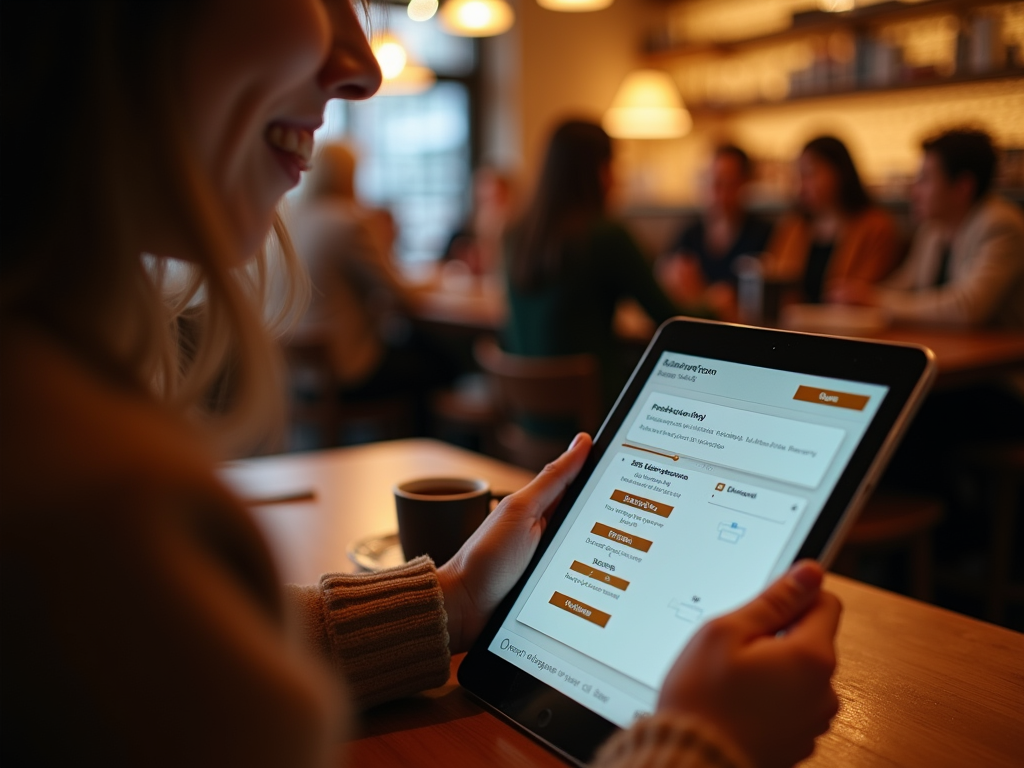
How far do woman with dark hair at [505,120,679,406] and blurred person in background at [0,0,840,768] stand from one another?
6.84 feet

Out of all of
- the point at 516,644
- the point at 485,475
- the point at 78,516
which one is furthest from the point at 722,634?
the point at 485,475

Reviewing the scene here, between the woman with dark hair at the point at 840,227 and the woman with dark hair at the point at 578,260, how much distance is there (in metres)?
1.33

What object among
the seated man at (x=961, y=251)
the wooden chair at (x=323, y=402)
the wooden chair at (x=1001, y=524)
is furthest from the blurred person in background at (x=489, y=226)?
the wooden chair at (x=1001, y=524)

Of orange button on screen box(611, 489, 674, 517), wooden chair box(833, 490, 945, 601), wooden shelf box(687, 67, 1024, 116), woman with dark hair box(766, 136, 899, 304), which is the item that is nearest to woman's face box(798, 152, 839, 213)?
woman with dark hair box(766, 136, 899, 304)

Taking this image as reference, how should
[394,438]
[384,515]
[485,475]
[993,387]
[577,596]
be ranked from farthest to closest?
[394,438] < [993,387] < [485,475] < [384,515] < [577,596]

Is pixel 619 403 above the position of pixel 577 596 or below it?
above

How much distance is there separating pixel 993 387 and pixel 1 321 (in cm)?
265

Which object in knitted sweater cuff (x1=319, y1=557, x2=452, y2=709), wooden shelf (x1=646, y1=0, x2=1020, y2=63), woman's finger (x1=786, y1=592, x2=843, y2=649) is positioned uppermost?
wooden shelf (x1=646, y1=0, x2=1020, y2=63)

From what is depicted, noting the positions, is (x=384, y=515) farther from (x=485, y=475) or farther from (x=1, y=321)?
(x=1, y=321)

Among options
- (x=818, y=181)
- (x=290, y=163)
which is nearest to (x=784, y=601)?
(x=290, y=163)

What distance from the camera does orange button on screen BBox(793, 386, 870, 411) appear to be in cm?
56

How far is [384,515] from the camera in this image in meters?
1.10

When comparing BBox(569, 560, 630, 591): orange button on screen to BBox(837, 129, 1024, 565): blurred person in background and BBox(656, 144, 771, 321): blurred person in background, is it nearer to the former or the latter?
BBox(837, 129, 1024, 565): blurred person in background

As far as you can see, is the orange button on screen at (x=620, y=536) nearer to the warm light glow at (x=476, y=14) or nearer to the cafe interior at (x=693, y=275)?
the cafe interior at (x=693, y=275)
